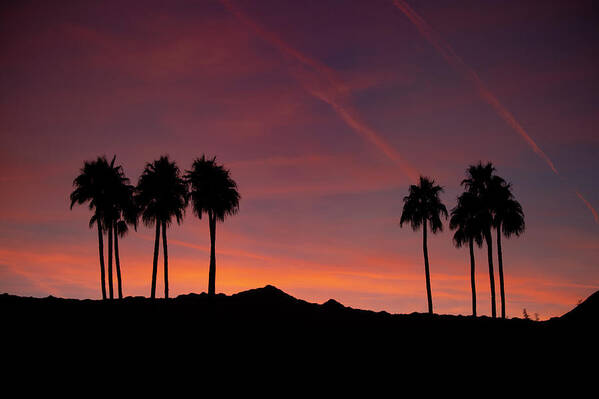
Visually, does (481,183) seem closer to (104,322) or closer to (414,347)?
(414,347)

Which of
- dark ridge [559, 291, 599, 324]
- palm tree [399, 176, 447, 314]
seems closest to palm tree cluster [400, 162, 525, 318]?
palm tree [399, 176, 447, 314]

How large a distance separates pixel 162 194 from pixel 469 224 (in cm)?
3225

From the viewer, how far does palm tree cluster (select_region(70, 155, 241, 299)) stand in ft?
143

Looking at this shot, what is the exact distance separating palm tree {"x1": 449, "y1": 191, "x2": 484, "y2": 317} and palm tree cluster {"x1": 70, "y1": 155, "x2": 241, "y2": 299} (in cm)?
2373

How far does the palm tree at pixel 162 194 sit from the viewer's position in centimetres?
4397

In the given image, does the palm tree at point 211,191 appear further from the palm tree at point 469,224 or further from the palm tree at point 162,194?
the palm tree at point 469,224

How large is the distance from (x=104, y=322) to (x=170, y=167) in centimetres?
2074

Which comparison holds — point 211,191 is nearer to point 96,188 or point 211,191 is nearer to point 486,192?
point 96,188

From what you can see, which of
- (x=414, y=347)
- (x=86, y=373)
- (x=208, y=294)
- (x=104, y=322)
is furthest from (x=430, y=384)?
(x=208, y=294)

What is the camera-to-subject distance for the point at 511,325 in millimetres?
30969

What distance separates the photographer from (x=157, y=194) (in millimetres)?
43969

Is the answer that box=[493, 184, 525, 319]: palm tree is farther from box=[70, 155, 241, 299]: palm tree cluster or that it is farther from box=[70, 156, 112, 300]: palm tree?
box=[70, 156, 112, 300]: palm tree

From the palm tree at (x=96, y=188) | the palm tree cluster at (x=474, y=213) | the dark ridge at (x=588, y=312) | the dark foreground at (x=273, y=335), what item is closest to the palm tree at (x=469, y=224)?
the palm tree cluster at (x=474, y=213)

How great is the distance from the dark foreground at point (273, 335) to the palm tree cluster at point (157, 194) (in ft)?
38.5
